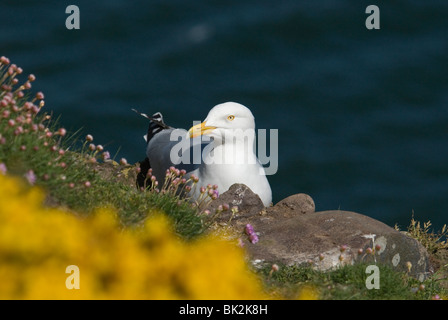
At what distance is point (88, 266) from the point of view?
4371 millimetres

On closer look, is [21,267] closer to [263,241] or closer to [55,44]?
[263,241]

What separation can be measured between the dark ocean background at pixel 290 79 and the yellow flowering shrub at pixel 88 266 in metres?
7.81

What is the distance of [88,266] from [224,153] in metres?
4.79

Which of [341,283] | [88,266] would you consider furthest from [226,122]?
[88,266]

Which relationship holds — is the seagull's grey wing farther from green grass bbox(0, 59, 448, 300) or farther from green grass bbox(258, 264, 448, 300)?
green grass bbox(258, 264, 448, 300)

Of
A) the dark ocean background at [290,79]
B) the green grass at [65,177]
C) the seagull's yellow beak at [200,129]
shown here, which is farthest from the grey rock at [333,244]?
the dark ocean background at [290,79]

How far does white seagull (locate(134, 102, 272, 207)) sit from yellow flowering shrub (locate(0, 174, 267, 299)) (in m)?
4.16

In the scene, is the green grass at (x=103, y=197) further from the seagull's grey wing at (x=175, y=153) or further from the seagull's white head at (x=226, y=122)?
the seagull's grey wing at (x=175, y=153)

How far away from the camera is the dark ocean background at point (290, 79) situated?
41.4 ft

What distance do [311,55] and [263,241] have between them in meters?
7.69

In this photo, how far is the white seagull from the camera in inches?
348

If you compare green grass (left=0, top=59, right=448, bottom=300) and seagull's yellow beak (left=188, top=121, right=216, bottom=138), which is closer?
green grass (left=0, top=59, right=448, bottom=300)

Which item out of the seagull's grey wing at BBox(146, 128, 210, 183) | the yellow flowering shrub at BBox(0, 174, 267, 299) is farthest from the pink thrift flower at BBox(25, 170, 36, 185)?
the seagull's grey wing at BBox(146, 128, 210, 183)
